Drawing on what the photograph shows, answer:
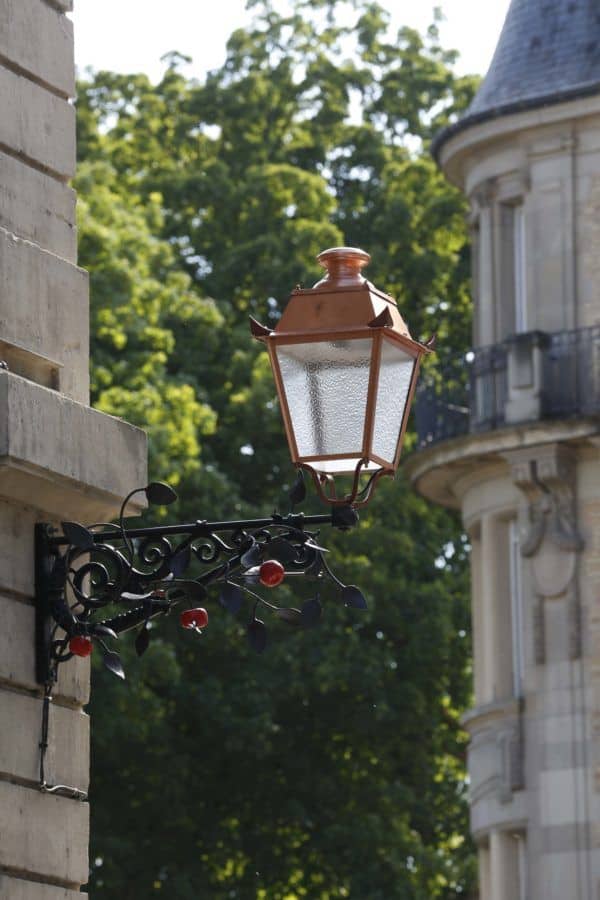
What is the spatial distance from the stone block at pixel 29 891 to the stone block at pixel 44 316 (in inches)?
66.0

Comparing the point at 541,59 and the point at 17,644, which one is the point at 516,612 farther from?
the point at 17,644

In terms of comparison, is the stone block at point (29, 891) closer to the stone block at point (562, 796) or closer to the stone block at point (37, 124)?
the stone block at point (37, 124)

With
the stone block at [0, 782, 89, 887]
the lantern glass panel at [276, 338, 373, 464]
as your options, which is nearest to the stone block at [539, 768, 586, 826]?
the stone block at [0, 782, 89, 887]

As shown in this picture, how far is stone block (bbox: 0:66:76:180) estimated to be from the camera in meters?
9.77

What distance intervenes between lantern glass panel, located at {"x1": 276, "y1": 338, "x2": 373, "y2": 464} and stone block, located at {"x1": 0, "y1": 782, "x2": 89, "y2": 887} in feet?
4.49

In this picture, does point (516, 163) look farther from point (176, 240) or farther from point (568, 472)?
point (176, 240)

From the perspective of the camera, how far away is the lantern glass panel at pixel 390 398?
8914mm

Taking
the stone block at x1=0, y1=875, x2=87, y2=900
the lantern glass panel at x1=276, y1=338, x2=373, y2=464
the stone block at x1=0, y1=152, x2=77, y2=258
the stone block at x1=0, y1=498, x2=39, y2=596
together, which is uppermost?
the stone block at x1=0, y1=152, x2=77, y2=258

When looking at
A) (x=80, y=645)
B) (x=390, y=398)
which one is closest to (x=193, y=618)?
(x=80, y=645)

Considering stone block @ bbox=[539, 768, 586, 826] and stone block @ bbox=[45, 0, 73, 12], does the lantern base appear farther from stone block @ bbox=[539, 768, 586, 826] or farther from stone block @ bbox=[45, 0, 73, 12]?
stone block @ bbox=[539, 768, 586, 826]

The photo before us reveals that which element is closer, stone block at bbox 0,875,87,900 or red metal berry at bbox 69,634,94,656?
stone block at bbox 0,875,87,900

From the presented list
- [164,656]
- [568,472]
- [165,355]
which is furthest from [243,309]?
[568,472]

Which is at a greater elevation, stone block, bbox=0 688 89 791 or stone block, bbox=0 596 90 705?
stone block, bbox=0 596 90 705

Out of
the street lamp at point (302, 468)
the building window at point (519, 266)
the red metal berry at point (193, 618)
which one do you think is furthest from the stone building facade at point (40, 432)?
the building window at point (519, 266)
